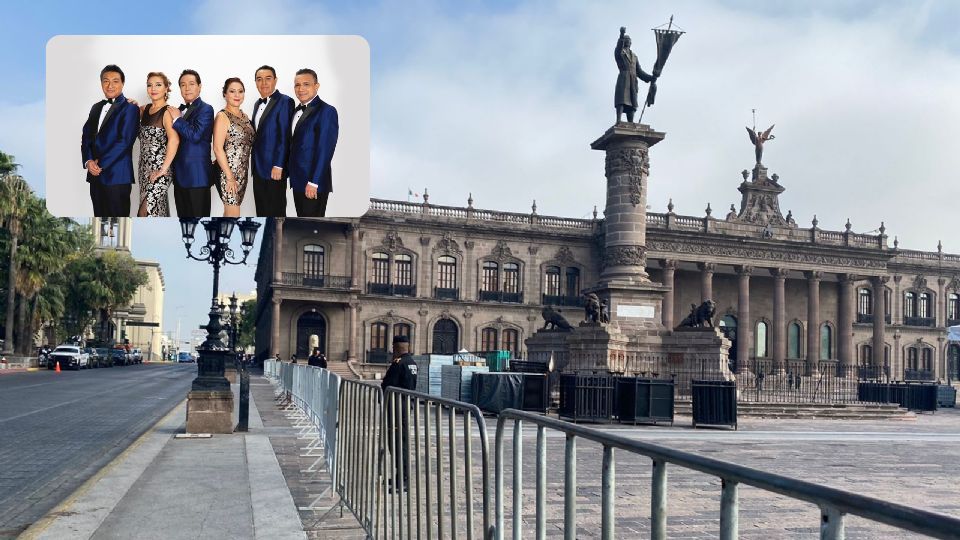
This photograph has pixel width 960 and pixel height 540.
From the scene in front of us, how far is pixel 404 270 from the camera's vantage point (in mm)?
56312

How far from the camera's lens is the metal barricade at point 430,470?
423 centimetres

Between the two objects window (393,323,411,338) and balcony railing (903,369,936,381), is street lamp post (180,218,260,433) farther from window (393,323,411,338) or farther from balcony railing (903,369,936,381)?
balcony railing (903,369,936,381)

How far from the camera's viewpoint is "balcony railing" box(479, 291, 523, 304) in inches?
2273

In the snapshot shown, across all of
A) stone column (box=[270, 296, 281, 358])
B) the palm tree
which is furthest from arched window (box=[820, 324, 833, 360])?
the palm tree

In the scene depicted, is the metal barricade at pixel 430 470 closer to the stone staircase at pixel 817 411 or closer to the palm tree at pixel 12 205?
the stone staircase at pixel 817 411

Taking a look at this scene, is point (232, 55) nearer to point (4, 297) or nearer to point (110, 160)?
point (110, 160)

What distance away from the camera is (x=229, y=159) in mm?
5543

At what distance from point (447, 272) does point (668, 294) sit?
14.6m

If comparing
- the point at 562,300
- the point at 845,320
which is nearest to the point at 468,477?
the point at 562,300

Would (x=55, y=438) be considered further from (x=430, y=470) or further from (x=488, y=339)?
(x=488, y=339)

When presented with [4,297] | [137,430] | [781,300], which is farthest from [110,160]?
[781,300]

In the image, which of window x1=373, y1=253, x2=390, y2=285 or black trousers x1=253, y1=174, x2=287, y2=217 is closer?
black trousers x1=253, y1=174, x2=287, y2=217

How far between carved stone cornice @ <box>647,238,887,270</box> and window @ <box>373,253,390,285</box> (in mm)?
17091

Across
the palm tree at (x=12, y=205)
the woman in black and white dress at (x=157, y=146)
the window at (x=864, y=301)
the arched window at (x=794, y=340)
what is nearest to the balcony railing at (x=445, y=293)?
the palm tree at (x=12, y=205)
